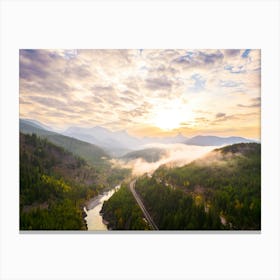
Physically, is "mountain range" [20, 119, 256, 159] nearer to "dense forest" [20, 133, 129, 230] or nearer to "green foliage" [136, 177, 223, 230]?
"dense forest" [20, 133, 129, 230]

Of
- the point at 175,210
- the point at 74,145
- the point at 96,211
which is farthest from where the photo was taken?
the point at 74,145

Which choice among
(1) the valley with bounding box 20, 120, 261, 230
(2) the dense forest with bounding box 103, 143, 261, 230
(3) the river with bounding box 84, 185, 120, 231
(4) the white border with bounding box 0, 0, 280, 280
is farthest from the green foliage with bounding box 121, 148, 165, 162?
(4) the white border with bounding box 0, 0, 280, 280

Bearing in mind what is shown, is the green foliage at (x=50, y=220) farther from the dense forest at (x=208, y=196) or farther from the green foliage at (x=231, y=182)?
the green foliage at (x=231, y=182)
